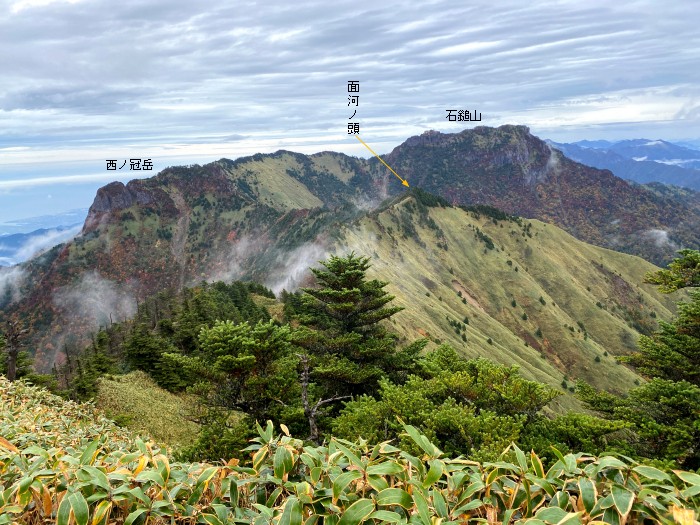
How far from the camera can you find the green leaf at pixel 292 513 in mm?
3641

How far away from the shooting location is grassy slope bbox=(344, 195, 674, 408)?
98.7 metres

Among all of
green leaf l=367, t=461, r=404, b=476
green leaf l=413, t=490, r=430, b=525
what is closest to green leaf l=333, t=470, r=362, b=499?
green leaf l=367, t=461, r=404, b=476

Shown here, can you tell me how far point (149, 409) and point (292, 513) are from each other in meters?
28.1

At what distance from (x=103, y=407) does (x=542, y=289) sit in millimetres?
142603

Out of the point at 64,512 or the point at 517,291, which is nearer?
the point at 64,512

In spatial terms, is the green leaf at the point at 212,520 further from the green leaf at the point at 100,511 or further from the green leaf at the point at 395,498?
the green leaf at the point at 395,498

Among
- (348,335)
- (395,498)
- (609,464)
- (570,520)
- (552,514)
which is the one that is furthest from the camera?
(348,335)

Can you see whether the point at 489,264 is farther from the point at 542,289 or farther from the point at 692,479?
the point at 692,479

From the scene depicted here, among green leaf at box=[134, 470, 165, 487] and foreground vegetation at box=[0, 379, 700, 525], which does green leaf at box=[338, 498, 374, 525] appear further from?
green leaf at box=[134, 470, 165, 487]

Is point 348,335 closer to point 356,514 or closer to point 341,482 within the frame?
point 341,482

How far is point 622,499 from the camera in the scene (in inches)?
141

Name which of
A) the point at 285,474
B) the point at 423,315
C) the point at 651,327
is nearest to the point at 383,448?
the point at 285,474

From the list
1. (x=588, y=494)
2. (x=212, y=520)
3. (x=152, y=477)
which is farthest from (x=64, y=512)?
(x=588, y=494)

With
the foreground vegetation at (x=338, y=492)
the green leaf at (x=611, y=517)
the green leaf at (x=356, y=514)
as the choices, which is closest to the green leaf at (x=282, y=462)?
the foreground vegetation at (x=338, y=492)
